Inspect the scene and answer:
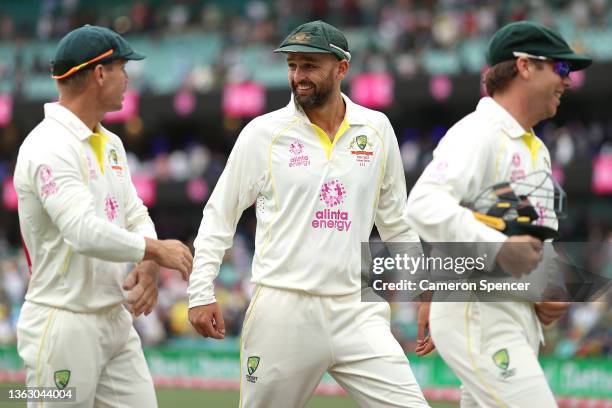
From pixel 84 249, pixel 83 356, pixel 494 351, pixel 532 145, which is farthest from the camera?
pixel 83 356

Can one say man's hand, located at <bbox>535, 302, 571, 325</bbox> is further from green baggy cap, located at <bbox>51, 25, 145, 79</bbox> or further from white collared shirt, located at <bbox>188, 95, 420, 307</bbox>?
green baggy cap, located at <bbox>51, 25, 145, 79</bbox>

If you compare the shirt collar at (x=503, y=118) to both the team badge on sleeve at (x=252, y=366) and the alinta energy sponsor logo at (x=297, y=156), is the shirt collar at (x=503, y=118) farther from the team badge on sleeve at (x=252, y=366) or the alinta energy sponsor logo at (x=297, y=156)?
the team badge on sleeve at (x=252, y=366)

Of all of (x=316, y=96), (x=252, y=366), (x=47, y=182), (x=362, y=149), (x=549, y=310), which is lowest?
(x=252, y=366)

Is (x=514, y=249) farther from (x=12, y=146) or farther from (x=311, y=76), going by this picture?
(x=12, y=146)

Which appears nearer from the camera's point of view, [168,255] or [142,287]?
[168,255]

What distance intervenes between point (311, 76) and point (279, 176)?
504mm

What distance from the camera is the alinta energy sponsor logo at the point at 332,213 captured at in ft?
17.7

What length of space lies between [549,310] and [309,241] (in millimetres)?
1208

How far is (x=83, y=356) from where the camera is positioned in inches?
203

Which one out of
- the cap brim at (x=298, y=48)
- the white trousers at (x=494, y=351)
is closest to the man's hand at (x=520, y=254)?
the white trousers at (x=494, y=351)

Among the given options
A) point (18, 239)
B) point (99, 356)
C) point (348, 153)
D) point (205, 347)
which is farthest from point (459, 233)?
point (18, 239)

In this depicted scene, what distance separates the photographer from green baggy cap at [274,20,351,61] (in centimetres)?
543

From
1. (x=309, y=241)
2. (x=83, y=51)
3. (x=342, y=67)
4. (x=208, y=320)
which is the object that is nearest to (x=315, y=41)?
(x=342, y=67)

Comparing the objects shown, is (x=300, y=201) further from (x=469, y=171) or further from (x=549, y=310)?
(x=549, y=310)
